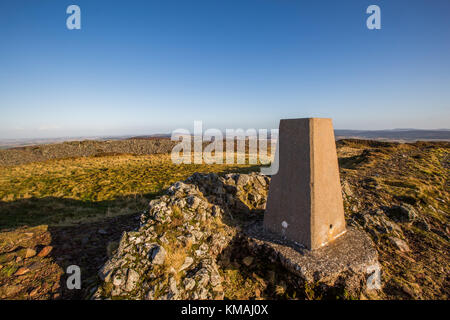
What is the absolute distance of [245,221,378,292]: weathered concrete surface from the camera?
13.2ft

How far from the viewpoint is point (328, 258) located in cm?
433

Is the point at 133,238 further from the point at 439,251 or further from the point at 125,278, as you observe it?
the point at 439,251

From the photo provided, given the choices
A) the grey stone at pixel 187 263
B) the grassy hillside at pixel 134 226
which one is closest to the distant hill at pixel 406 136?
the grassy hillside at pixel 134 226

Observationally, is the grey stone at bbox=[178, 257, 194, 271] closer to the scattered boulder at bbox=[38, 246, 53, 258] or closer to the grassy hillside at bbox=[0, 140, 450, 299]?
the grassy hillside at bbox=[0, 140, 450, 299]

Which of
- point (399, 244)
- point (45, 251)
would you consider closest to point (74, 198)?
point (45, 251)

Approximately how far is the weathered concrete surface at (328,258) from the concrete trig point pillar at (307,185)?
199 millimetres

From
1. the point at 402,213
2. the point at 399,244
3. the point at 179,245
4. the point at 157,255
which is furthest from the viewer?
the point at 402,213

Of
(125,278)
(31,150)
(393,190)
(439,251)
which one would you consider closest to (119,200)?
(125,278)

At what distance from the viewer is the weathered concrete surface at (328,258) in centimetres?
402

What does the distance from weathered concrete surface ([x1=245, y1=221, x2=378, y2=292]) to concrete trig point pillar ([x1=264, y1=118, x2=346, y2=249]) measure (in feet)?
0.65

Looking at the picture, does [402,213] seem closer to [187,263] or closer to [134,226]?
[187,263]

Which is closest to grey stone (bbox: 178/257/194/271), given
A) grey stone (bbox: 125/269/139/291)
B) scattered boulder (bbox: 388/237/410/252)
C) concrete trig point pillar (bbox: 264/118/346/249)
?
grey stone (bbox: 125/269/139/291)

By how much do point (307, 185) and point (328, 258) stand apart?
1.62 meters

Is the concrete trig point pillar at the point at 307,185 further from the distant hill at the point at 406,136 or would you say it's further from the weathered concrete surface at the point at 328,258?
the distant hill at the point at 406,136
